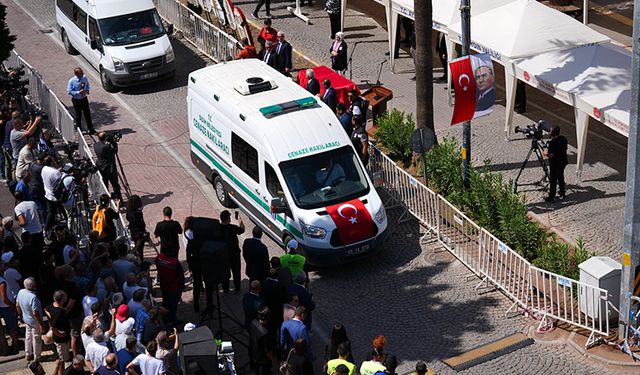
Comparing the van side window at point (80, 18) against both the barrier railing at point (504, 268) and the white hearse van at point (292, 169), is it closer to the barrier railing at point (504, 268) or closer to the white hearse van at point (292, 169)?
the white hearse van at point (292, 169)

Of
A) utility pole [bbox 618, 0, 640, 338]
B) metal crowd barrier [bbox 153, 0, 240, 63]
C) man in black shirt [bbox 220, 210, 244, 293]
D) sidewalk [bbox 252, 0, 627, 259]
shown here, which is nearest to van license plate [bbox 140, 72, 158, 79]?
metal crowd barrier [bbox 153, 0, 240, 63]

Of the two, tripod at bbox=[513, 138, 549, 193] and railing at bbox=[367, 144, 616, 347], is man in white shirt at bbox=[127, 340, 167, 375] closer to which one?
railing at bbox=[367, 144, 616, 347]

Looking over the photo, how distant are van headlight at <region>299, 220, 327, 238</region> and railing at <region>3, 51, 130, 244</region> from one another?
3074 mm

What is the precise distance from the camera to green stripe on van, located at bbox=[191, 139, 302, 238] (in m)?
18.8

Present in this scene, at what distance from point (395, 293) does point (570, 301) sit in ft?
9.62

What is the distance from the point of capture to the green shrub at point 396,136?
73.9 feet

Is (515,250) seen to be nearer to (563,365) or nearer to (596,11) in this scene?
(563,365)

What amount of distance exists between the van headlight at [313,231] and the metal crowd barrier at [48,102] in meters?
6.90

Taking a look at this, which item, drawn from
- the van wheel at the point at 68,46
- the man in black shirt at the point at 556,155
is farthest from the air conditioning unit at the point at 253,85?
the van wheel at the point at 68,46

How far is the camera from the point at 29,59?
1168 inches

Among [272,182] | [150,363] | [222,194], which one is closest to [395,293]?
[272,182]

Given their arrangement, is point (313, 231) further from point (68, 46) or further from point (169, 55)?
point (68, 46)

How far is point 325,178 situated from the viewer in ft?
62.7

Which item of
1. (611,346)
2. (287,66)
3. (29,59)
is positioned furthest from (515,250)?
(29,59)
